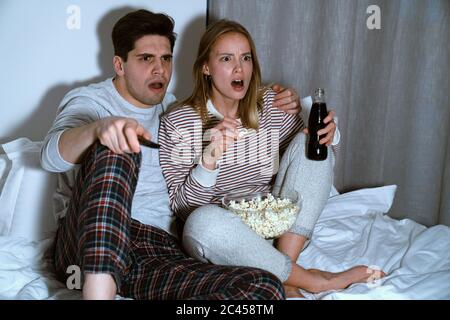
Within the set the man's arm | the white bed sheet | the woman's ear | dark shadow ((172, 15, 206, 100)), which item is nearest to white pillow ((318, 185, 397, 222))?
the white bed sheet

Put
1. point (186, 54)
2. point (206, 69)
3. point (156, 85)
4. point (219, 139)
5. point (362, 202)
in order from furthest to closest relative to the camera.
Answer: point (186, 54) < point (362, 202) < point (206, 69) < point (156, 85) < point (219, 139)

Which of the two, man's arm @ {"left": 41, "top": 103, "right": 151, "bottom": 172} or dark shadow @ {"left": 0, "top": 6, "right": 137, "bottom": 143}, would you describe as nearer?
man's arm @ {"left": 41, "top": 103, "right": 151, "bottom": 172}

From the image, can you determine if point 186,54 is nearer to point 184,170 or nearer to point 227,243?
point 184,170

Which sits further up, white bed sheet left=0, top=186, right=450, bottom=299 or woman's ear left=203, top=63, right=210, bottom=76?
woman's ear left=203, top=63, right=210, bottom=76

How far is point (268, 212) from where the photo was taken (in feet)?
4.65

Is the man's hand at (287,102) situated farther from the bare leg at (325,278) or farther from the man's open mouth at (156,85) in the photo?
the bare leg at (325,278)

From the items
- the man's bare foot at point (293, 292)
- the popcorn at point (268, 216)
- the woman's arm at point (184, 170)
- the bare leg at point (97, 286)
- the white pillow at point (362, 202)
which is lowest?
the man's bare foot at point (293, 292)

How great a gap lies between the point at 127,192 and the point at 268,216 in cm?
41

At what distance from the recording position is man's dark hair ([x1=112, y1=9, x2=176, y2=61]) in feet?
5.08

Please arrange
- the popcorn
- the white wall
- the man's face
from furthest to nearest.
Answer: the white wall → the man's face → the popcorn

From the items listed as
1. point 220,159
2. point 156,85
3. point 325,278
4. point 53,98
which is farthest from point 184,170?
point 53,98

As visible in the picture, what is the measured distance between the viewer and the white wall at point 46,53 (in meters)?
1.84

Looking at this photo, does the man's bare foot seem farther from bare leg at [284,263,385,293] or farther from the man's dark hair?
the man's dark hair

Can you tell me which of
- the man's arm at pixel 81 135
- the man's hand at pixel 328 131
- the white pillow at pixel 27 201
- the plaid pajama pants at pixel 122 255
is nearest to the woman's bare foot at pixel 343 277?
the plaid pajama pants at pixel 122 255
